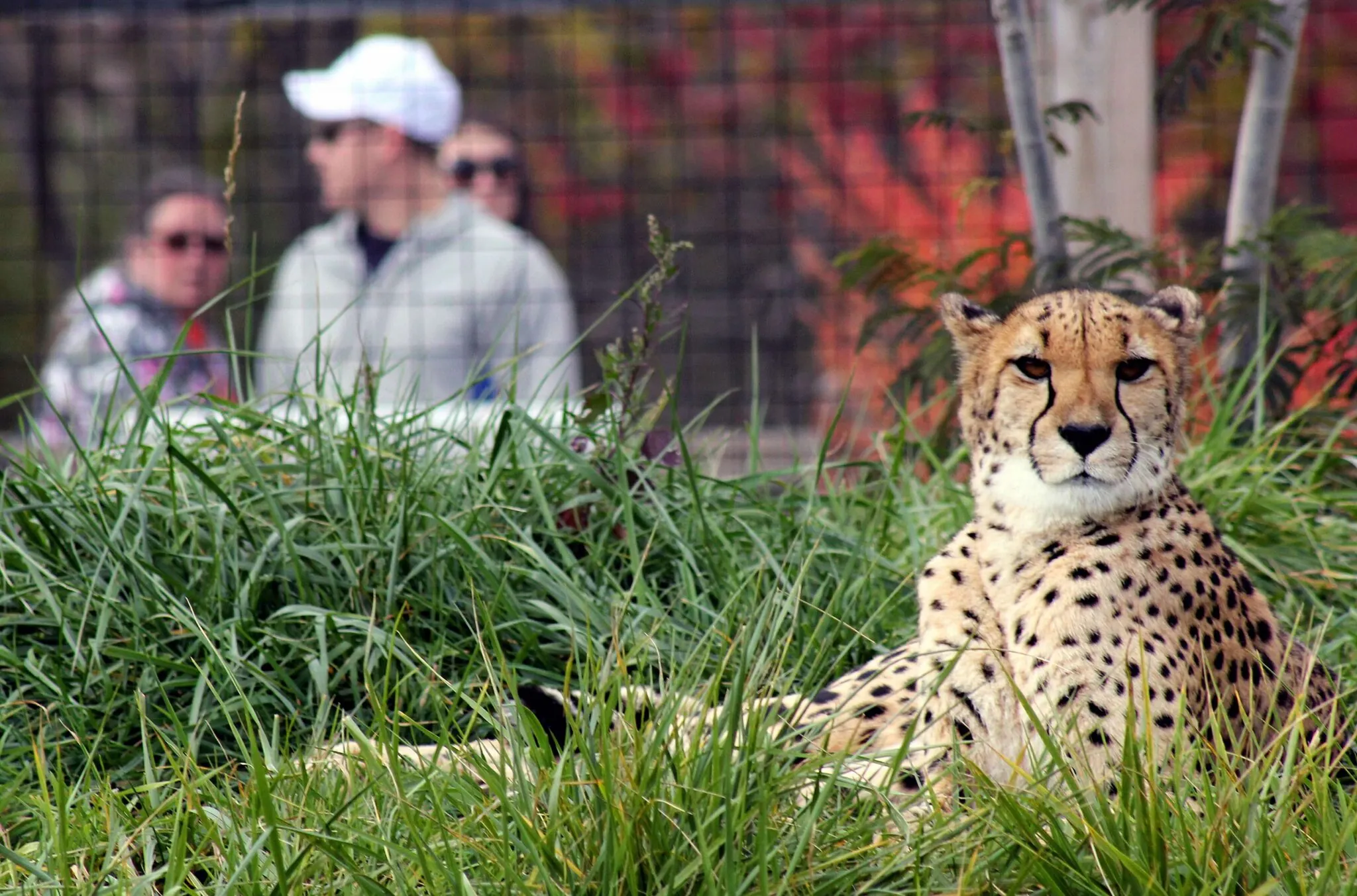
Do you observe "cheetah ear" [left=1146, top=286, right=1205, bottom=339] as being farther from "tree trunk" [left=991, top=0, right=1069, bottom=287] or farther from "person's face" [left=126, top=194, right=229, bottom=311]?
"person's face" [left=126, top=194, right=229, bottom=311]

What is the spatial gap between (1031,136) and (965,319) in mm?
1877

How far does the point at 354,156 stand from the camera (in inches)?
291

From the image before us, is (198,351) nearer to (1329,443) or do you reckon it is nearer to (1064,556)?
(1064,556)

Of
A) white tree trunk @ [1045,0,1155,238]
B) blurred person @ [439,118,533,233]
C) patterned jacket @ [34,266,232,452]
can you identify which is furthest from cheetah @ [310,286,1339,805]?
blurred person @ [439,118,533,233]

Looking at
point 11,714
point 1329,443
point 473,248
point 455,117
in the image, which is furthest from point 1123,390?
point 455,117

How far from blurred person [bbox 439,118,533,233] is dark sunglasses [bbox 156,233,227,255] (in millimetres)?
1122

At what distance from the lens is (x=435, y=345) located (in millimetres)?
7102

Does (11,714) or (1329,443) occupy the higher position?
(1329,443)

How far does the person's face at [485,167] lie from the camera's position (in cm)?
753

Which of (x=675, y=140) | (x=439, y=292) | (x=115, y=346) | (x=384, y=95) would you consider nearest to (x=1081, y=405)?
(x=115, y=346)

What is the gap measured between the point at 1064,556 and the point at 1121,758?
14.4 inches

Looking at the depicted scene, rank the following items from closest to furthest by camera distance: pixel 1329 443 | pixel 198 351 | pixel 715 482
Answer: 1. pixel 198 351
2. pixel 715 482
3. pixel 1329 443

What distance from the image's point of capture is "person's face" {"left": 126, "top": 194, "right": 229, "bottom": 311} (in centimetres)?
760

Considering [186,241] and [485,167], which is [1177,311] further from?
[186,241]
